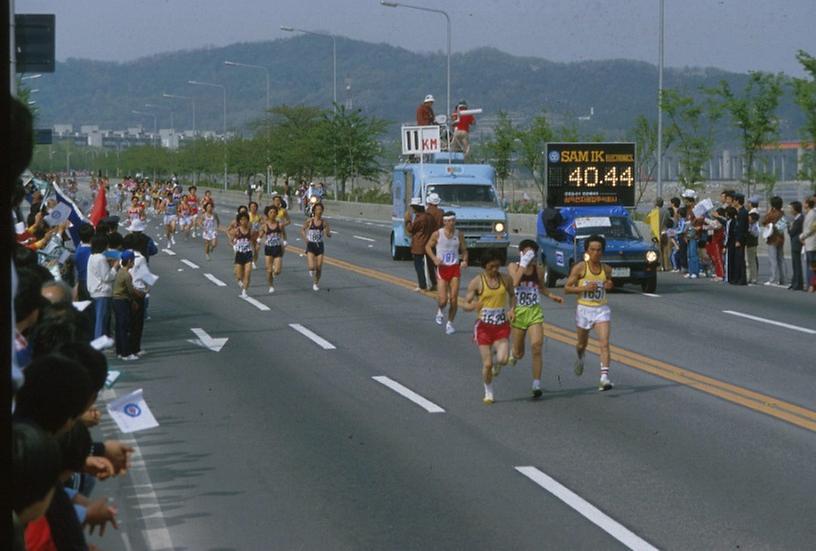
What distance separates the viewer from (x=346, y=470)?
11.9m

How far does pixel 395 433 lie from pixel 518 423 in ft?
4.37

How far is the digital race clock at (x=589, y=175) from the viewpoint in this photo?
109ft

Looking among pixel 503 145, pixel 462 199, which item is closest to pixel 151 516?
pixel 462 199

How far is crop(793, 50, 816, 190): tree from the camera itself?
129 ft

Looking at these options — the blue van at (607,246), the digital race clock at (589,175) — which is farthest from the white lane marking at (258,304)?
the digital race clock at (589,175)

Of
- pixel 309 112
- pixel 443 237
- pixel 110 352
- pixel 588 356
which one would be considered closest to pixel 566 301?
pixel 443 237

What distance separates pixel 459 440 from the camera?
43.8 feet

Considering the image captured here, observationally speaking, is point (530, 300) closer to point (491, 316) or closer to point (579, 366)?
point (491, 316)

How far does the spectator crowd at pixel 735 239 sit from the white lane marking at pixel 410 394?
13.6 m

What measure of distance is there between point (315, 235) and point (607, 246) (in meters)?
5.86

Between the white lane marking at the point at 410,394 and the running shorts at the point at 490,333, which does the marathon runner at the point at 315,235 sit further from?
the running shorts at the point at 490,333

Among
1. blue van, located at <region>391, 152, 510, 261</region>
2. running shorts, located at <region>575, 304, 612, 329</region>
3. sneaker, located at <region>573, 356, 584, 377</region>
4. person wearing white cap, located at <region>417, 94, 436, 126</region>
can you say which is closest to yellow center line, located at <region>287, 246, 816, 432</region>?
sneaker, located at <region>573, 356, 584, 377</region>

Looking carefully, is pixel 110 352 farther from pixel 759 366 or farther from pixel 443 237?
pixel 759 366

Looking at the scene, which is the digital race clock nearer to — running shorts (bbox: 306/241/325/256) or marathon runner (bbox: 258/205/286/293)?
running shorts (bbox: 306/241/325/256)
